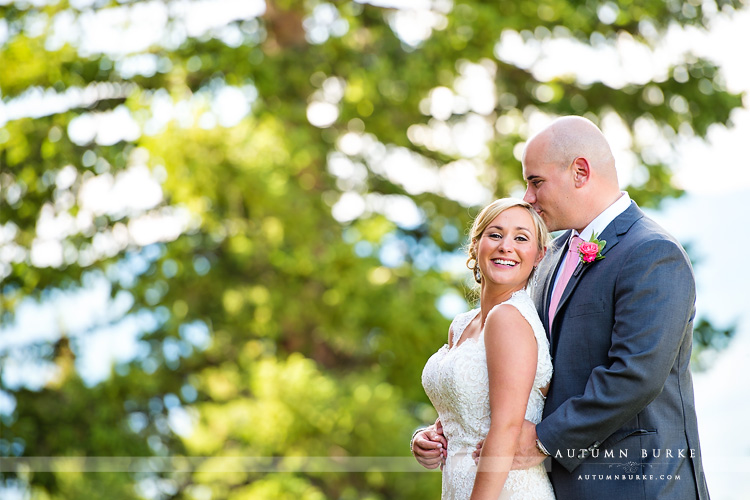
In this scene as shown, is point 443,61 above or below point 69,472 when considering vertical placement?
above

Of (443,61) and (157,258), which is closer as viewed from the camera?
(443,61)

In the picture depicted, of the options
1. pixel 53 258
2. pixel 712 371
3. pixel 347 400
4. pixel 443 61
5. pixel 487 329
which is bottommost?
pixel 712 371

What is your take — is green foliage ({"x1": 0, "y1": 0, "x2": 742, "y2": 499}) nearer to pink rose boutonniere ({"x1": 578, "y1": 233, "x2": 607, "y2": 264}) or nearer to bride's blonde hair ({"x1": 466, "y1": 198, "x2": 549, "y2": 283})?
bride's blonde hair ({"x1": 466, "y1": 198, "x2": 549, "y2": 283})

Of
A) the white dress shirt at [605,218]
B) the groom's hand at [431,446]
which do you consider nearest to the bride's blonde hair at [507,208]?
the white dress shirt at [605,218]

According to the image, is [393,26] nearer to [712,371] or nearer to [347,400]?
[347,400]

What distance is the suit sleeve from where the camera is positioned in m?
2.22

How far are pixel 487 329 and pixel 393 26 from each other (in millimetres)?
6538

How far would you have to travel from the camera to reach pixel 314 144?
8156mm

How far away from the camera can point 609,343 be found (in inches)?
93.2

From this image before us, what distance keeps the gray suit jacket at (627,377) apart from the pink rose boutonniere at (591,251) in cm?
2

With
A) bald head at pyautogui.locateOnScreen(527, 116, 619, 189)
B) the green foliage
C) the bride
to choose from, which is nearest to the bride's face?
the bride

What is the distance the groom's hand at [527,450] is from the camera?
239 centimetres

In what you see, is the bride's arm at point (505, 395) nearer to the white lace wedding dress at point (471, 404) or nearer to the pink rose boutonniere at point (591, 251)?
the white lace wedding dress at point (471, 404)

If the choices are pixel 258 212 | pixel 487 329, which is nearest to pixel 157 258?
pixel 258 212
